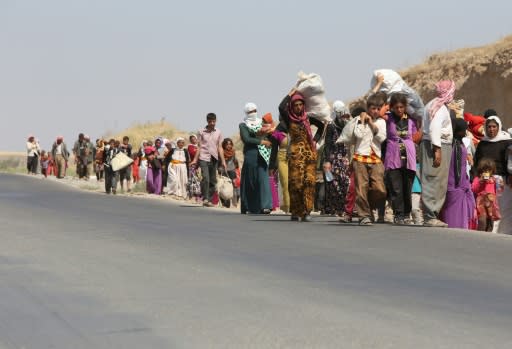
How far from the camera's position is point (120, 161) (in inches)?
1369

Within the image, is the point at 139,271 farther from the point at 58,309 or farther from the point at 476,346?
the point at 476,346

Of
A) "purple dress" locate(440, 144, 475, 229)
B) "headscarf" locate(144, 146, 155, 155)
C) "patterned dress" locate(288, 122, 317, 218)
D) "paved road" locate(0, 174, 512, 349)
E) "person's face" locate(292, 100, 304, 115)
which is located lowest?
"paved road" locate(0, 174, 512, 349)

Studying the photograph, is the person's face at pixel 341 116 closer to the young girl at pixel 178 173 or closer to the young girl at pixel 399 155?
the young girl at pixel 399 155

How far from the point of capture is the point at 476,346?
682 centimetres

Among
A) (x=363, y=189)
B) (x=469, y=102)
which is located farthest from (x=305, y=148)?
(x=469, y=102)

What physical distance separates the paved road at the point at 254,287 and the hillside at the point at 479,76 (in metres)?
28.9

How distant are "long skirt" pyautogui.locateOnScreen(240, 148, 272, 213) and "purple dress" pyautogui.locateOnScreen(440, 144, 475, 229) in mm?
5138

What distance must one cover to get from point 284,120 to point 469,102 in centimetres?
2869

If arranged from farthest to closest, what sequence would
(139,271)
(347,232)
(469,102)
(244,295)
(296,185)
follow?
(469,102), (296,185), (347,232), (139,271), (244,295)

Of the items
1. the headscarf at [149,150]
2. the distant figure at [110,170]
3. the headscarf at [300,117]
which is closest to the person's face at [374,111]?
the headscarf at [300,117]

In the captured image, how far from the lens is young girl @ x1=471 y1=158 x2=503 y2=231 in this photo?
16.9 meters

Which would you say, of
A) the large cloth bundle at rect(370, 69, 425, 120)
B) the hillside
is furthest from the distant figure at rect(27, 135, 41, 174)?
the large cloth bundle at rect(370, 69, 425, 120)

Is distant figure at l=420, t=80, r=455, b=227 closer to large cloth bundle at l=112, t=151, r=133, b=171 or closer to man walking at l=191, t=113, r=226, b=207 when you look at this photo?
man walking at l=191, t=113, r=226, b=207

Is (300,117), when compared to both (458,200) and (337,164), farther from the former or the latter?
(458,200)
